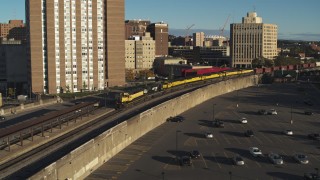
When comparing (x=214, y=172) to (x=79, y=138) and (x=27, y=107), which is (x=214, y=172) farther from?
(x=27, y=107)

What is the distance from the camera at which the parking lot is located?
27.1m

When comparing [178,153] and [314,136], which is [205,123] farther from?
[178,153]

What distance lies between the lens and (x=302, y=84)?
291 feet

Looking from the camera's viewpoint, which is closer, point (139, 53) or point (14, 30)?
point (139, 53)

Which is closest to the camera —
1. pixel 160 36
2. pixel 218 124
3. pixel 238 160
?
pixel 238 160

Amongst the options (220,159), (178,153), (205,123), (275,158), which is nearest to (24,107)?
(205,123)

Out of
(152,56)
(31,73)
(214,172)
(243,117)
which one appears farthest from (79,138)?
(152,56)

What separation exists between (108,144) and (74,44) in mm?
49588

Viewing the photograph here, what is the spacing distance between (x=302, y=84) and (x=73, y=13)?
155 ft

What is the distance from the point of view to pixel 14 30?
573ft

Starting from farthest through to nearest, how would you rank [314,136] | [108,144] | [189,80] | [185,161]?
[189,80], [314,136], [108,144], [185,161]

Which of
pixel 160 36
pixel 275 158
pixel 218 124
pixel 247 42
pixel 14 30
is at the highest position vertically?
pixel 14 30

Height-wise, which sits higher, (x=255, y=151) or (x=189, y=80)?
(x=189, y=80)

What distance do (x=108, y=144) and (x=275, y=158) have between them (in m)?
11.3
